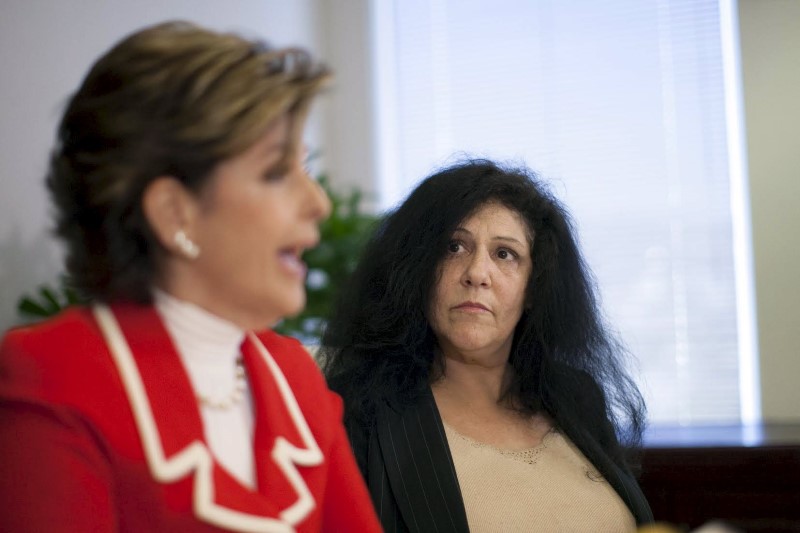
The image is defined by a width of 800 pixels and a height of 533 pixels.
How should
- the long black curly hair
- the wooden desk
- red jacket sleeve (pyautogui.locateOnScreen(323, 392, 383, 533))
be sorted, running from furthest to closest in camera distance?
the wooden desk < the long black curly hair < red jacket sleeve (pyautogui.locateOnScreen(323, 392, 383, 533))

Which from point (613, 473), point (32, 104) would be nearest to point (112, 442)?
point (613, 473)

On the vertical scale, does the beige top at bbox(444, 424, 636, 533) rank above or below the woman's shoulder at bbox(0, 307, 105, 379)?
below

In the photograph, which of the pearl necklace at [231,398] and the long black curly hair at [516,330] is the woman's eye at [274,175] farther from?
the long black curly hair at [516,330]

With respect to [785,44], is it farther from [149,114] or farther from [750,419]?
[149,114]

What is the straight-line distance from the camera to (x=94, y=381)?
72cm

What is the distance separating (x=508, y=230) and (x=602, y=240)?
7.25 feet

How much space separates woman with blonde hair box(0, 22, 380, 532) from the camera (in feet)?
2.31

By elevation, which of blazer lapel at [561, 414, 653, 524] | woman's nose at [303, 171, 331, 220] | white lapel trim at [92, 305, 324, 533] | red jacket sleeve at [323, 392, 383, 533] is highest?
woman's nose at [303, 171, 331, 220]

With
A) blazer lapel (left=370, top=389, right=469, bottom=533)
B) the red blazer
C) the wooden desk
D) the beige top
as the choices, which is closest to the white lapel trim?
the red blazer

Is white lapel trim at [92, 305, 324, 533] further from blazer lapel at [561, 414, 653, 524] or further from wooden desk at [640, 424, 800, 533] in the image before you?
wooden desk at [640, 424, 800, 533]

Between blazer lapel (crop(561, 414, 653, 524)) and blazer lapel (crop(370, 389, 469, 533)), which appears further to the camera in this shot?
blazer lapel (crop(561, 414, 653, 524))

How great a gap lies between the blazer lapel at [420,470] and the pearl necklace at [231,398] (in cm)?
90

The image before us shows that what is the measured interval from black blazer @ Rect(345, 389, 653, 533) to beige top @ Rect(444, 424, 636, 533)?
0.05m

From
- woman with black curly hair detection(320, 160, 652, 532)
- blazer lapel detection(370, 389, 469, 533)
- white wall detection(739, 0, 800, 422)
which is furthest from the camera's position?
white wall detection(739, 0, 800, 422)
